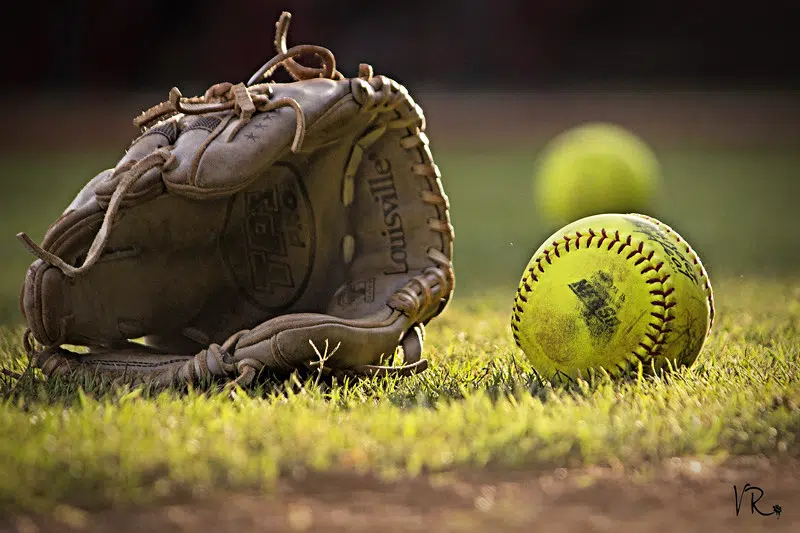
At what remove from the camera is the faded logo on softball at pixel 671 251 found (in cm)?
243

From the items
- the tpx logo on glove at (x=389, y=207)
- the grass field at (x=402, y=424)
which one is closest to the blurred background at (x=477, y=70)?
the tpx logo on glove at (x=389, y=207)

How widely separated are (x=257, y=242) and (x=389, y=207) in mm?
389

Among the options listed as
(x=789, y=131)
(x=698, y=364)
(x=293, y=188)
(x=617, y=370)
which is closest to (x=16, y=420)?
(x=293, y=188)

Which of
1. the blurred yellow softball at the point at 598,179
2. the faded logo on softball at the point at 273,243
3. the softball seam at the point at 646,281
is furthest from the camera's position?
the blurred yellow softball at the point at 598,179

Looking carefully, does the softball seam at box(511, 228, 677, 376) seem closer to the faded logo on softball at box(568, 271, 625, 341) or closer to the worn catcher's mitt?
the faded logo on softball at box(568, 271, 625, 341)

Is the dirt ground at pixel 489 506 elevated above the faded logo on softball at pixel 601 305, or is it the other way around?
the faded logo on softball at pixel 601 305

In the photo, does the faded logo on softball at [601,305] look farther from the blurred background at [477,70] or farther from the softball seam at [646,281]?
the blurred background at [477,70]

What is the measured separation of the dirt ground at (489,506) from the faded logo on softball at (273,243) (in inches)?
44.4

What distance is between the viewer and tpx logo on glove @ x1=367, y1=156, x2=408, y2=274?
2842 mm

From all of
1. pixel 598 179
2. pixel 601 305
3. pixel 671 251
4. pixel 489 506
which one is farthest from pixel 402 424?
pixel 598 179

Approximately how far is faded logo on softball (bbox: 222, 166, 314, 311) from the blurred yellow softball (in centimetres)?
300

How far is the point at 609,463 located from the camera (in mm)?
1868

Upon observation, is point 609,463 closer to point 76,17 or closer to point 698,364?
point 698,364

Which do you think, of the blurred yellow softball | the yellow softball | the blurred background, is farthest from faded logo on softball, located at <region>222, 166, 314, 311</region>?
the blurred background
